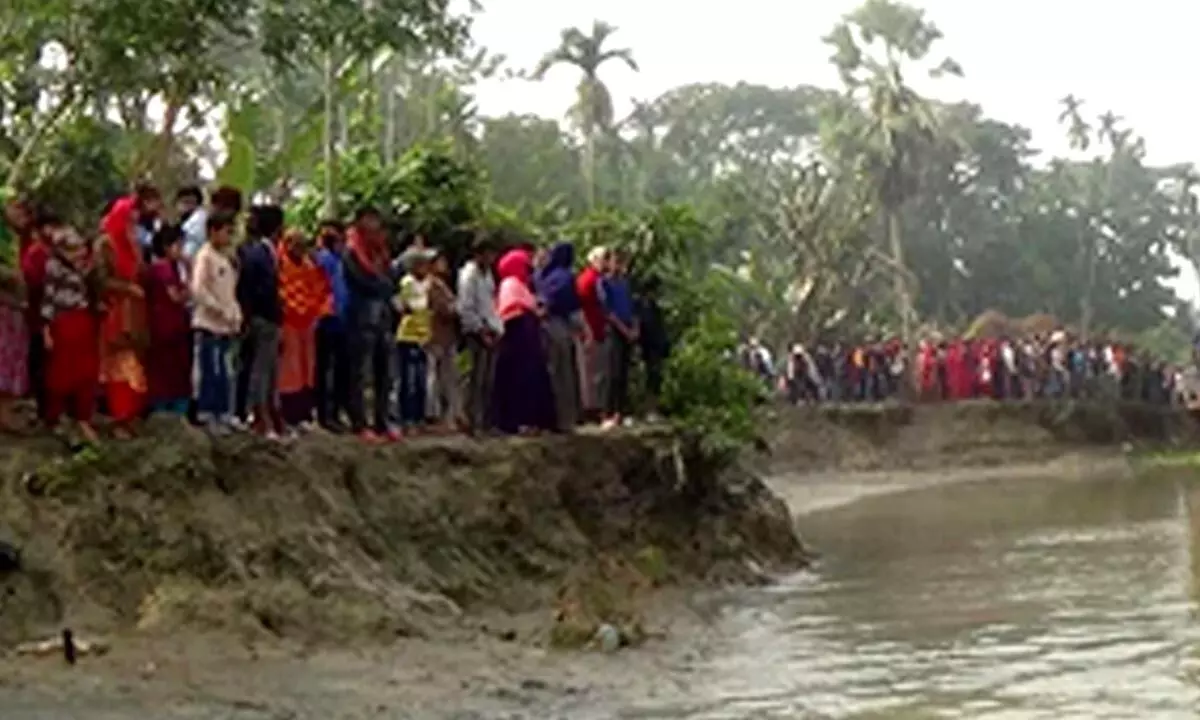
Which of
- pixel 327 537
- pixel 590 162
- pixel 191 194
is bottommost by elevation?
pixel 327 537

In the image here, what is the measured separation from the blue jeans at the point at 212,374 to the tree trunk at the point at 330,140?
2581 millimetres

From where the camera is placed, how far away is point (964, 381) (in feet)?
115

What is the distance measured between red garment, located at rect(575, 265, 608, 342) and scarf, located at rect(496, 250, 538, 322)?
1.18m

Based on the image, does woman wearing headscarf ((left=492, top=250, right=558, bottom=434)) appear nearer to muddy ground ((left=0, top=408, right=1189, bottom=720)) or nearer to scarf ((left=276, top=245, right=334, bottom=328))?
muddy ground ((left=0, top=408, right=1189, bottom=720))

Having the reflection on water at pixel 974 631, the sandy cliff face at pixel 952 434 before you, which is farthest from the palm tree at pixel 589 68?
the reflection on water at pixel 974 631

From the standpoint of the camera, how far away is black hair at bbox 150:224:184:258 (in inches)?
419

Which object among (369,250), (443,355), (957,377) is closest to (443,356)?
(443,355)

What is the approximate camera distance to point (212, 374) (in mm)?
10812

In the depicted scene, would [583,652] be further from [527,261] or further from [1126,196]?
[1126,196]

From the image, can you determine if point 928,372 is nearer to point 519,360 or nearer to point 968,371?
point 968,371

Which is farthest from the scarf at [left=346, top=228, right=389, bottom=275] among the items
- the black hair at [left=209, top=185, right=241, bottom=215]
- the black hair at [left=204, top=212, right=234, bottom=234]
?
the black hair at [left=204, top=212, right=234, bottom=234]

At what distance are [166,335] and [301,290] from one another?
104cm

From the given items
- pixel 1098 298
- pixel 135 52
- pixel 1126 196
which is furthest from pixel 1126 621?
pixel 1126 196

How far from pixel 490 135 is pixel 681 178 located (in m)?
16.0
